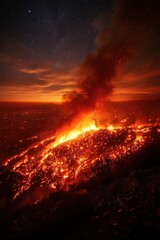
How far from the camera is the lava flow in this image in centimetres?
1777

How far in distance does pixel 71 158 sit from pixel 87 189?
7.25 meters

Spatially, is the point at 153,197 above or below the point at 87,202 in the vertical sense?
above

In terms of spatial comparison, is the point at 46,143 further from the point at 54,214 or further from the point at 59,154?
the point at 54,214

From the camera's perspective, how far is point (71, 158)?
22016 mm

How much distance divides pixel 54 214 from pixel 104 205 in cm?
338

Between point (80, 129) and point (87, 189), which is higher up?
point (80, 129)

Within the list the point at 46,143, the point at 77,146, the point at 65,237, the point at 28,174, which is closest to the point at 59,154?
the point at 77,146

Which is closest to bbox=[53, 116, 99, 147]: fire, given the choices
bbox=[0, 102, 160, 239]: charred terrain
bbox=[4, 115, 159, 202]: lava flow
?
bbox=[4, 115, 159, 202]: lava flow

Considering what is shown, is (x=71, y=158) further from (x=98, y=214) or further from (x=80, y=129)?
(x=80, y=129)

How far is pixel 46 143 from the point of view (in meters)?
29.4

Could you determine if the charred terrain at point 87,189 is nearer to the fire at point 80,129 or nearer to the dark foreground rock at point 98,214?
the dark foreground rock at point 98,214

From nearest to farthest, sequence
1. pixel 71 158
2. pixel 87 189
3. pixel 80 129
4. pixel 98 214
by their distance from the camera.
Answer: pixel 98 214, pixel 87 189, pixel 71 158, pixel 80 129

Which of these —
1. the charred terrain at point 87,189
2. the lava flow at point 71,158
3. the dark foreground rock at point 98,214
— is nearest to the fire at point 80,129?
the lava flow at point 71,158

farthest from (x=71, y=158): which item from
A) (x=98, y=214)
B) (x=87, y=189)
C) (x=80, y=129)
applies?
(x=80, y=129)
